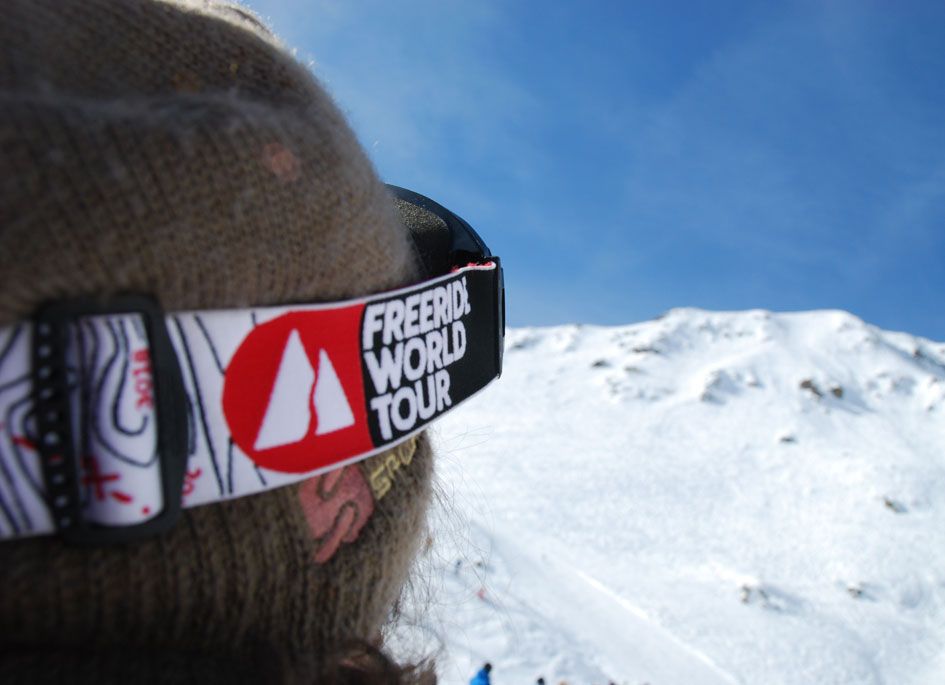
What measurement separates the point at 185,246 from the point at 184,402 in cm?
23

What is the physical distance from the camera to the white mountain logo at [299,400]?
3.64ft

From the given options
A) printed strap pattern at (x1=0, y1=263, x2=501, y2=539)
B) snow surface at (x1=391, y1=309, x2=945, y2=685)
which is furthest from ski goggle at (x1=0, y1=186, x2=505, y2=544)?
snow surface at (x1=391, y1=309, x2=945, y2=685)

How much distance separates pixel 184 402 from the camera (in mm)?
987

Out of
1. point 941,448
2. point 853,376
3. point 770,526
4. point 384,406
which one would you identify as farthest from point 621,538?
point 853,376

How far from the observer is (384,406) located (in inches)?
52.2

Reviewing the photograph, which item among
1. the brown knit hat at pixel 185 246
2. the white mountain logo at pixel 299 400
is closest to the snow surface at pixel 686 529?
the brown knit hat at pixel 185 246

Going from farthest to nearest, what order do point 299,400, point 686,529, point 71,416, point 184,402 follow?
point 686,529
point 299,400
point 184,402
point 71,416

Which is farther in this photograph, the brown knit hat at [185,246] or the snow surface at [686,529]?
the snow surface at [686,529]

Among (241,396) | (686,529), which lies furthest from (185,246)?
(686,529)

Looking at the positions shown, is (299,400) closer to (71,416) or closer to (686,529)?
(71,416)

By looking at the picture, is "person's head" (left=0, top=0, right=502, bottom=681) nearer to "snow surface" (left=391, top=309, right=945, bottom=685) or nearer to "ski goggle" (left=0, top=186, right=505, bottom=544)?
"ski goggle" (left=0, top=186, right=505, bottom=544)

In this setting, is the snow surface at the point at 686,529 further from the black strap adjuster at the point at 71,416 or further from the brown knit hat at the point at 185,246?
the black strap adjuster at the point at 71,416

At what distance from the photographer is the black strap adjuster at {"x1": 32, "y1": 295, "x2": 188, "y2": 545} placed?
0.85m

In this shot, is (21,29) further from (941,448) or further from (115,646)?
(941,448)
